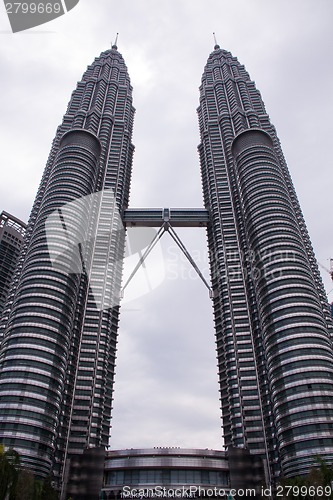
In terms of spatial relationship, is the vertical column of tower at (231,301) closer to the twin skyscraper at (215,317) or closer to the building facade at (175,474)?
the twin skyscraper at (215,317)

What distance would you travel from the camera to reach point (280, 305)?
108 meters

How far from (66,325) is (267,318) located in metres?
53.3

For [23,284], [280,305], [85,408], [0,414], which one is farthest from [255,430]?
[23,284]

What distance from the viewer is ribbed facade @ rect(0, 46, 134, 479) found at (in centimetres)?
9425

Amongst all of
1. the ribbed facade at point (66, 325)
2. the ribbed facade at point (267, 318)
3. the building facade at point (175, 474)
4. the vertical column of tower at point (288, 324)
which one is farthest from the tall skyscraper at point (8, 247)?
the vertical column of tower at point (288, 324)

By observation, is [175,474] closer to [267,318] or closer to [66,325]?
[267,318]

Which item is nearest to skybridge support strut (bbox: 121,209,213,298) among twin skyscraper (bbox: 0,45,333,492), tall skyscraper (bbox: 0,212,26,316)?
twin skyscraper (bbox: 0,45,333,492)

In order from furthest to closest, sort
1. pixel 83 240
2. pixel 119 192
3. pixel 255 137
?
pixel 119 192
pixel 255 137
pixel 83 240

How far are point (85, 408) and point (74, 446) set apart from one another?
10.1m

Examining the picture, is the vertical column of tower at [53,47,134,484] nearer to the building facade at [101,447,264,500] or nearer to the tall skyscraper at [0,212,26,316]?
the building facade at [101,447,264,500]

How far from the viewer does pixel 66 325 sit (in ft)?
365

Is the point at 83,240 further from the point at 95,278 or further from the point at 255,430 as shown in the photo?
the point at 255,430

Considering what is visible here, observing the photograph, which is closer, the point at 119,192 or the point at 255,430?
the point at 255,430

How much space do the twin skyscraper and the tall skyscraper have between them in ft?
98.5
